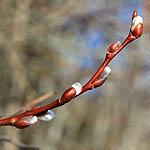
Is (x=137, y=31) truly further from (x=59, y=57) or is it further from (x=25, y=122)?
(x=59, y=57)

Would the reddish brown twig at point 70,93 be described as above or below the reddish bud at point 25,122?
above

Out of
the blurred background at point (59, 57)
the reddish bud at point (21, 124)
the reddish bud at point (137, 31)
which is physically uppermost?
the blurred background at point (59, 57)

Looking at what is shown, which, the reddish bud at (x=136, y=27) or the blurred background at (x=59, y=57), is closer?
the reddish bud at (x=136, y=27)

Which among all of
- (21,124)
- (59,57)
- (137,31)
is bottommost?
(21,124)

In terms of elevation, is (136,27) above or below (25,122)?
above

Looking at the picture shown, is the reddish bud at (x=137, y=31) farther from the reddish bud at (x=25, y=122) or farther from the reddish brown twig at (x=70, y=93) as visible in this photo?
the reddish bud at (x=25, y=122)

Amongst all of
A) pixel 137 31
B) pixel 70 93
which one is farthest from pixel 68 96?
pixel 137 31

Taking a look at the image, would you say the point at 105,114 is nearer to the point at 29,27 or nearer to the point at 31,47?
the point at 31,47

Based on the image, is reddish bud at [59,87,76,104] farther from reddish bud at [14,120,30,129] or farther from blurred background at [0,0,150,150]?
blurred background at [0,0,150,150]

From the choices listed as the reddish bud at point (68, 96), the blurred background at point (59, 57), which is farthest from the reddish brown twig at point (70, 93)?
the blurred background at point (59, 57)
